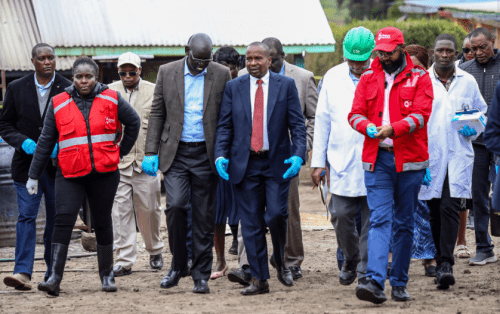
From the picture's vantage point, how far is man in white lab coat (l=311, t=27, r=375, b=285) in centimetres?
682

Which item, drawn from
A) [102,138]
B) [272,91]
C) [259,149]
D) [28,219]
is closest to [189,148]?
[259,149]

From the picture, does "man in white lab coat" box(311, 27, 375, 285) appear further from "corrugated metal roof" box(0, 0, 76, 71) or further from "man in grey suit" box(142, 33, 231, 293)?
"corrugated metal roof" box(0, 0, 76, 71)

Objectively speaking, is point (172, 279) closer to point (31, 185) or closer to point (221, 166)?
point (221, 166)

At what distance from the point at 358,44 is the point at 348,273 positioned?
201 centimetres

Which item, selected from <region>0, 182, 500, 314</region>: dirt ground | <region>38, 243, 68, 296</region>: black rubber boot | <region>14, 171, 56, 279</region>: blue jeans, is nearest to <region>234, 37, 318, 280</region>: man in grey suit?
<region>0, 182, 500, 314</region>: dirt ground

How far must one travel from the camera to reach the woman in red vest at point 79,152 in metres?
6.69

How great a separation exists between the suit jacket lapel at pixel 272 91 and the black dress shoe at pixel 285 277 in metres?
1.34

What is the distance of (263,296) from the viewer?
258 inches

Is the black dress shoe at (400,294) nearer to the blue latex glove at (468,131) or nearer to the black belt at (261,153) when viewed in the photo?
the black belt at (261,153)

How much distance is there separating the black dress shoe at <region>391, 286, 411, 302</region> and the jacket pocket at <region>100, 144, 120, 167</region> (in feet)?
8.50

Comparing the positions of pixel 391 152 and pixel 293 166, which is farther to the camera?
pixel 293 166

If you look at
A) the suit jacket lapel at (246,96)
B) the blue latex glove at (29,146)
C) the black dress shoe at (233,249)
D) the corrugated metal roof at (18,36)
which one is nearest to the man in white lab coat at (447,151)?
the suit jacket lapel at (246,96)

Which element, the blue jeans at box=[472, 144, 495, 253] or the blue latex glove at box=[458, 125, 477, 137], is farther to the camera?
the blue jeans at box=[472, 144, 495, 253]

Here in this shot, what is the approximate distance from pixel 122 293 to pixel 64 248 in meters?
0.64
